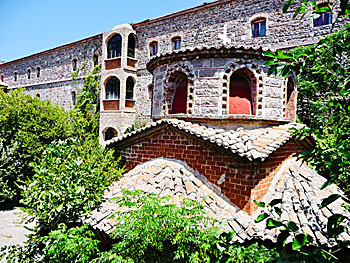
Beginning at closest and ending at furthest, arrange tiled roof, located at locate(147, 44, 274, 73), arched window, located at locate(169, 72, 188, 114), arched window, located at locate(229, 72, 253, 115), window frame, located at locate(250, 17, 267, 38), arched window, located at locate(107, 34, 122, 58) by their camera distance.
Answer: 1. tiled roof, located at locate(147, 44, 274, 73)
2. arched window, located at locate(229, 72, 253, 115)
3. arched window, located at locate(169, 72, 188, 114)
4. window frame, located at locate(250, 17, 267, 38)
5. arched window, located at locate(107, 34, 122, 58)

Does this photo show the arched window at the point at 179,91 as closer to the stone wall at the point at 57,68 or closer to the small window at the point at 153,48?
the small window at the point at 153,48

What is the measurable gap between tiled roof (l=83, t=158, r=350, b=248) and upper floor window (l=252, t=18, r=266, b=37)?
8783 mm

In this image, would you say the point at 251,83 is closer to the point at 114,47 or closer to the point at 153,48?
the point at 153,48

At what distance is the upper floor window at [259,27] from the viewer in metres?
12.9

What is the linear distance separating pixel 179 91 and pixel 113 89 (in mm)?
11795

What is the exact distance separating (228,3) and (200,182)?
38.5 feet

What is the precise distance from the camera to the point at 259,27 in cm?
1305

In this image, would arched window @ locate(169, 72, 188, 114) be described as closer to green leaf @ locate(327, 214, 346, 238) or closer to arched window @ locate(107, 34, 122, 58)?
green leaf @ locate(327, 214, 346, 238)

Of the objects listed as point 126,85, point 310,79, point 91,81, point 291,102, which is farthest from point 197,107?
point 91,81

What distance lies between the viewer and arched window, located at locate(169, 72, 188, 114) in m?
7.27

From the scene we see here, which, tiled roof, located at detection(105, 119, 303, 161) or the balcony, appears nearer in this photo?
tiled roof, located at detection(105, 119, 303, 161)

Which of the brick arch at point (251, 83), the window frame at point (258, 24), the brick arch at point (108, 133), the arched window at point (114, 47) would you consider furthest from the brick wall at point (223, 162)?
the arched window at point (114, 47)

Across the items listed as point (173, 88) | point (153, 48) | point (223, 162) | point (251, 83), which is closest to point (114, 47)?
point (153, 48)

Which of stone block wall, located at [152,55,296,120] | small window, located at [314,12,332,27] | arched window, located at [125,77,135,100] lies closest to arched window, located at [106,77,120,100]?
arched window, located at [125,77,135,100]
